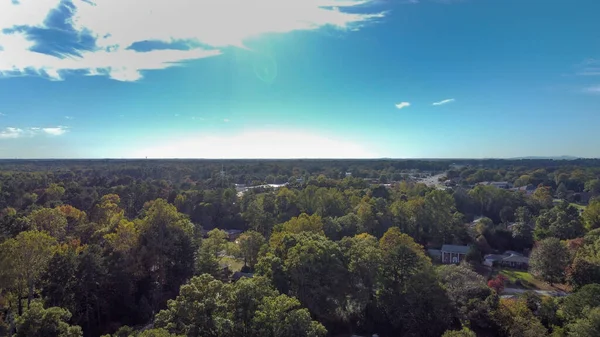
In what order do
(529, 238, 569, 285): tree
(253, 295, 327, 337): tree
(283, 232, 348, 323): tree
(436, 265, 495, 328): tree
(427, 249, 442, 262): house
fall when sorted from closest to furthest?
(253, 295, 327, 337): tree
(436, 265, 495, 328): tree
(283, 232, 348, 323): tree
(529, 238, 569, 285): tree
(427, 249, 442, 262): house

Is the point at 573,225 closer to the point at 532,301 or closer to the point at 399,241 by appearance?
the point at 532,301

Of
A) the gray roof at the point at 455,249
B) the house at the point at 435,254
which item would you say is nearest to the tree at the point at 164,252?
the house at the point at 435,254

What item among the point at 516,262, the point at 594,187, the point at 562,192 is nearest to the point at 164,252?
the point at 516,262

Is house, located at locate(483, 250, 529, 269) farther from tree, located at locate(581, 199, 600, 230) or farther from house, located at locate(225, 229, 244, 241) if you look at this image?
house, located at locate(225, 229, 244, 241)

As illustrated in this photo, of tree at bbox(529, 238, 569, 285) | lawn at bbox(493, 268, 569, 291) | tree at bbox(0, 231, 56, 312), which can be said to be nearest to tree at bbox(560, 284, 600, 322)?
tree at bbox(529, 238, 569, 285)

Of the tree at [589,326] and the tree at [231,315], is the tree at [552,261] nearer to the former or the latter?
the tree at [589,326]

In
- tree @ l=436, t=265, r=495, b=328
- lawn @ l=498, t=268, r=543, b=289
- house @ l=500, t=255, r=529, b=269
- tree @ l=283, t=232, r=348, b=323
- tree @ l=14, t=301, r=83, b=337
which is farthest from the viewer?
house @ l=500, t=255, r=529, b=269
